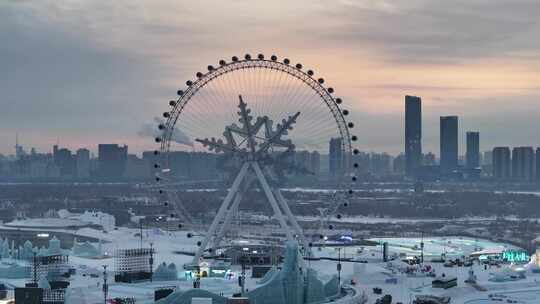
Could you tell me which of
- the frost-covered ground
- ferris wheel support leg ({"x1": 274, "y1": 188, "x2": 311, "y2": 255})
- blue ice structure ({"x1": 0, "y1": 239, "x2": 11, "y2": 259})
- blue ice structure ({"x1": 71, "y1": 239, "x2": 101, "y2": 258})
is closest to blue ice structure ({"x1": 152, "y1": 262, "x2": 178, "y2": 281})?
the frost-covered ground

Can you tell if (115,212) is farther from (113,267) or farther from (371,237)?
(113,267)

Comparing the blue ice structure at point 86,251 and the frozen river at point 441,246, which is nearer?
the blue ice structure at point 86,251

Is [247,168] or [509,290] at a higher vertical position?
[247,168]

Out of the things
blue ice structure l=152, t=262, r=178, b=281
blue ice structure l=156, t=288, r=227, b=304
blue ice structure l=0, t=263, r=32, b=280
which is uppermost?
blue ice structure l=156, t=288, r=227, b=304

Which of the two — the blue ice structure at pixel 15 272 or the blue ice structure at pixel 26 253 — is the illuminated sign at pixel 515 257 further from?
the blue ice structure at pixel 15 272

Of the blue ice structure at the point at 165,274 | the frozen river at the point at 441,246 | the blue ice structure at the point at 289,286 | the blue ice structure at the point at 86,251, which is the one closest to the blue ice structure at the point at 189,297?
the blue ice structure at the point at 289,286

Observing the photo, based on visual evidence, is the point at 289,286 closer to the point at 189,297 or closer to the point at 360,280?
the point at 189,297

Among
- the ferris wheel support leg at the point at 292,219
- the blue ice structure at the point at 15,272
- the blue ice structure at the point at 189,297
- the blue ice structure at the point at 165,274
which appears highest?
the ferris wheel support leg at the point at 292,219

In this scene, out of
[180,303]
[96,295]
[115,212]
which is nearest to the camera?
[180,303]

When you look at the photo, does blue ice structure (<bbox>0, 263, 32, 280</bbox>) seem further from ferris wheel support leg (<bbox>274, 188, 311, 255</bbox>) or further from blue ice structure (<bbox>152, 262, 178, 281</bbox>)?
ferris wheel support leg (<bbox>274, 188, 311, 255</bbox>)

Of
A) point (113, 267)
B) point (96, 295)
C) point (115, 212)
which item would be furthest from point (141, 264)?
point (115, 212)

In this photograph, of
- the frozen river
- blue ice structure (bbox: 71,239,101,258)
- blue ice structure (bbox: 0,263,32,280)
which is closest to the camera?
blue ice structure (bbox: 0,263,32,280)
